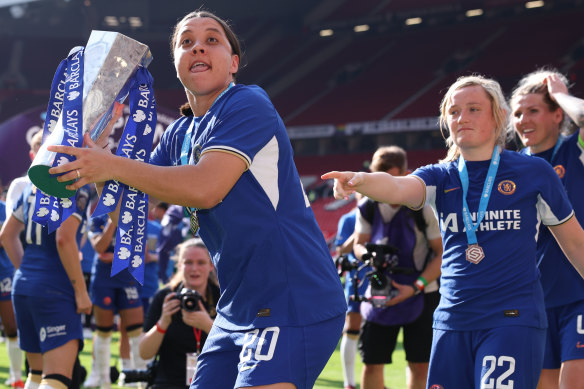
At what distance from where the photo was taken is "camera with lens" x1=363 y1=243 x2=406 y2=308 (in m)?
5.17

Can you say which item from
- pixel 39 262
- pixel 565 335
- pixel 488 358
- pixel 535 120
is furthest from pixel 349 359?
pixel 488 358

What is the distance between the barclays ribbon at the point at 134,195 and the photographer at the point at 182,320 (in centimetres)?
163

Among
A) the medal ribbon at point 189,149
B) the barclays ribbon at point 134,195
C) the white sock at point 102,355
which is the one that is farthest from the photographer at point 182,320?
the white sock at point 102,355

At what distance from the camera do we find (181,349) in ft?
15.2

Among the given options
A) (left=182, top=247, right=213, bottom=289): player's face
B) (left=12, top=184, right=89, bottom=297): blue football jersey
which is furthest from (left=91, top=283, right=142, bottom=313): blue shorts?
(left=182, top=247, right=213, bottom=289): player's face

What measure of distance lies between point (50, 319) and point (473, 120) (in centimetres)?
311

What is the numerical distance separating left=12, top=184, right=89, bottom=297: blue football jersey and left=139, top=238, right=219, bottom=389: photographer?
28.5 inches

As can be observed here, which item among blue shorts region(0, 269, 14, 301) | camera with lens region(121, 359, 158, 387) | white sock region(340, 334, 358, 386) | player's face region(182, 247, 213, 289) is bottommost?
white sock region(340, 334, 358, 386)

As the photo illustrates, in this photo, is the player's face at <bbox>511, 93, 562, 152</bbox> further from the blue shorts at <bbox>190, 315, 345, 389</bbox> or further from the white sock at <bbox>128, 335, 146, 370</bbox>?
the white sock at <bbox>128, 335, 146, 370</bbox>

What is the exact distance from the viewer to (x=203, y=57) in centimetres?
262

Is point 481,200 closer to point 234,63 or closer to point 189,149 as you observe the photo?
point 234,63

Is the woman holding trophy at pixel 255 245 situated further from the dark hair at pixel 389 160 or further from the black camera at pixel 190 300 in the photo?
the dark hair at pixel 389 160

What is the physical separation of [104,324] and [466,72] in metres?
24.2

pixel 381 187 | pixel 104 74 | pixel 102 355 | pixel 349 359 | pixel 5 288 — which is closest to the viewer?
pixel 104 74
